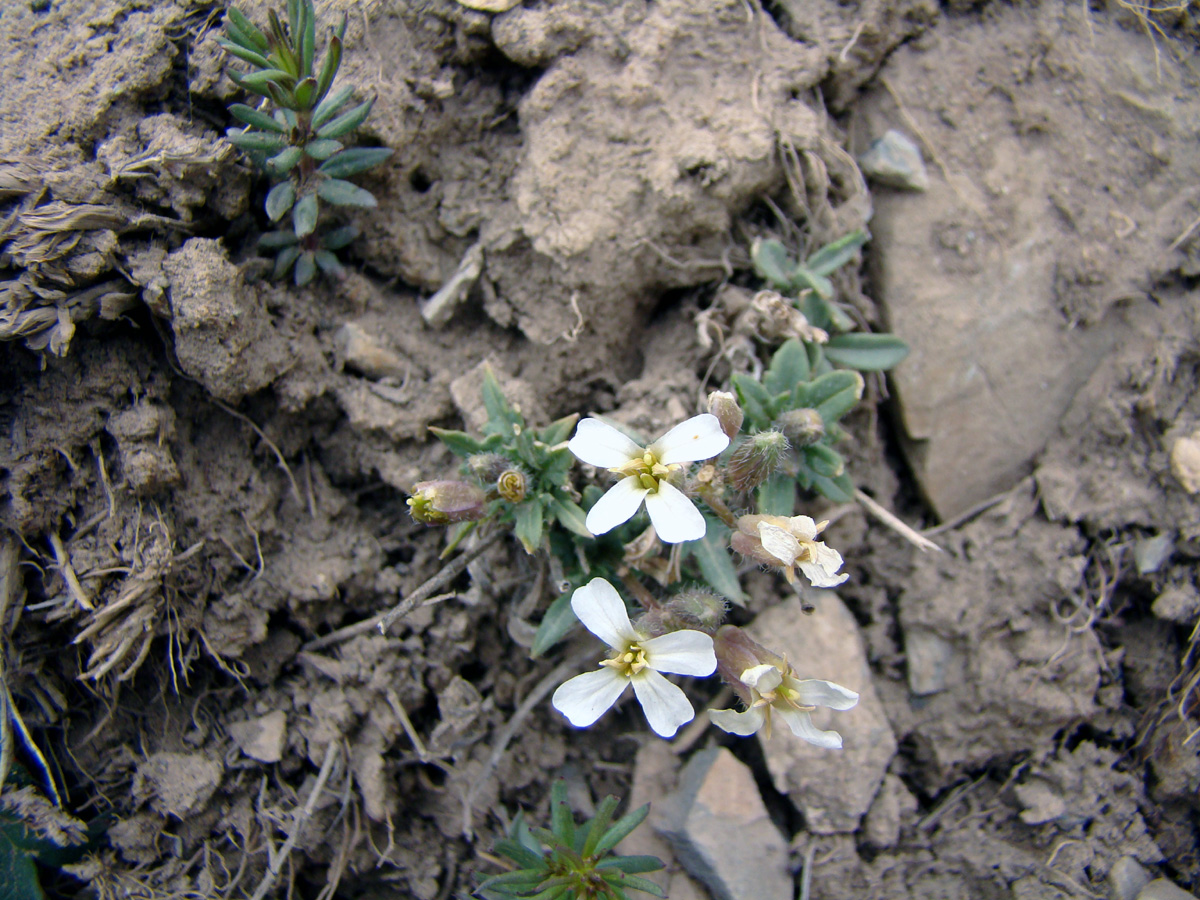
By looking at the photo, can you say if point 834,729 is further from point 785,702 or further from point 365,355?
point 365,355

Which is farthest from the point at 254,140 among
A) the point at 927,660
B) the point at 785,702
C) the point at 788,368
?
the point at 927,660

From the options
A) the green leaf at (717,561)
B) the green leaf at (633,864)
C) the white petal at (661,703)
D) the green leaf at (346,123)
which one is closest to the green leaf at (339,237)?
the green leaf at (346,123)

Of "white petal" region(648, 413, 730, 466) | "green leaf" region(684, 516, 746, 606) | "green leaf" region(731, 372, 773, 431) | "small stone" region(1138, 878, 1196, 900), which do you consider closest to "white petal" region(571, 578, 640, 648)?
"white petal" region(648, 413, 730, 466)

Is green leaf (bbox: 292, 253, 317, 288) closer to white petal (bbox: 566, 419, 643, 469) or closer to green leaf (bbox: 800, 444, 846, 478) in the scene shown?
white petal (bbox: 566, 419, 643, 469)

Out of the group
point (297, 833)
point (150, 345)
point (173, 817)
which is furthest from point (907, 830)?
Answer: point (150, 345)

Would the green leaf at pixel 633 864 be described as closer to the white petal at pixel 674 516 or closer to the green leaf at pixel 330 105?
the white petal at pixel 674 516

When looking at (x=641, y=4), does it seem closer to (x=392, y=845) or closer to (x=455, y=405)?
(x=455, y=405)
